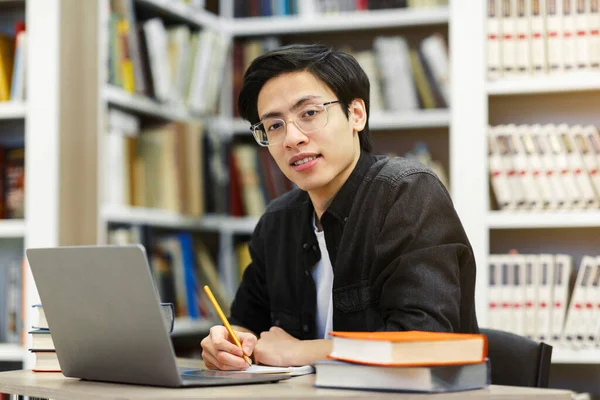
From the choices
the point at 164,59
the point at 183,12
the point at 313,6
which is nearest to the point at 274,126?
the point at 164,59

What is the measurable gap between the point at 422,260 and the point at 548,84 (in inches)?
63.9

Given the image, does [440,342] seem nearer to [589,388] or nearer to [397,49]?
[589,388]

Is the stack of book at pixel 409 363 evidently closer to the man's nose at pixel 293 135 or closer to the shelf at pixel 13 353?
the man's nose at pixel 293 135

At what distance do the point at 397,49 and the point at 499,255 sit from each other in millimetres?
980

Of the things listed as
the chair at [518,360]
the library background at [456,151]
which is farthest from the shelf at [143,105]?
the chair at [518,360]

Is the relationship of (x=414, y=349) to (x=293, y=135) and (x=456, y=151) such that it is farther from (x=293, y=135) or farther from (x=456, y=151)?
(x=456, y=151)

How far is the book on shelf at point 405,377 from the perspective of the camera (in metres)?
1.19

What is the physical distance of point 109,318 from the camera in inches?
52.6

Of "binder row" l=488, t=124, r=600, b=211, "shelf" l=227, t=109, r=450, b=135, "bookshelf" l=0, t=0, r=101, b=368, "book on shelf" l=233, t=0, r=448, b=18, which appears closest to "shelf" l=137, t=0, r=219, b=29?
"book on shelf" l=233, t=0, r=448, b=18

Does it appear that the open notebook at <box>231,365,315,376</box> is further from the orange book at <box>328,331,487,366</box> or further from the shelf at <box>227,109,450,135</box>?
the shelf at <box>227,109,450,135</box>

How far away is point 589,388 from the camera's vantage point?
314 cm

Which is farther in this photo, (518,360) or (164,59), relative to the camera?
(164,59)

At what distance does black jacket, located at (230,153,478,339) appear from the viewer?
1616mm

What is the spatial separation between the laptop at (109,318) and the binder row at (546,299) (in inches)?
67.6
